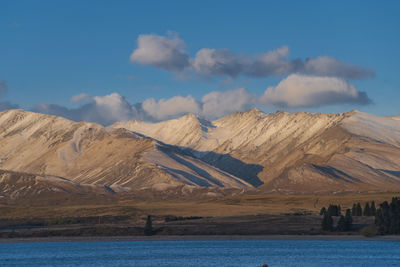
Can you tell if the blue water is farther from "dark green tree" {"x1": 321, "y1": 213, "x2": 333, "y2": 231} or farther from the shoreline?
"dark green tree" {"x1": 321, "y1": 213, "x2": 333, "y2": 231}

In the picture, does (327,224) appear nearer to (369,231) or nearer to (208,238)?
(369,231)

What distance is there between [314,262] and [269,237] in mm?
56433

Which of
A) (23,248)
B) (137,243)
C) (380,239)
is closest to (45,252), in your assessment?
(23,248)

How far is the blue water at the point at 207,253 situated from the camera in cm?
12219

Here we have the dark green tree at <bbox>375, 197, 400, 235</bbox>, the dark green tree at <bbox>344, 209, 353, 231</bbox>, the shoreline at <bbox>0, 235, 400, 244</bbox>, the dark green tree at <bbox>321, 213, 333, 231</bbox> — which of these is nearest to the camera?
the dark green tree at <bbox>375, 197, 400, 235</bbox>

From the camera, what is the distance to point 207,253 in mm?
141875

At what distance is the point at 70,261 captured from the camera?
441 ft

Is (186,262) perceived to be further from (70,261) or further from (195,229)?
(195,229)

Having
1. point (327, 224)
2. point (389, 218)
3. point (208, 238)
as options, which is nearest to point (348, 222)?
point (327, 224)

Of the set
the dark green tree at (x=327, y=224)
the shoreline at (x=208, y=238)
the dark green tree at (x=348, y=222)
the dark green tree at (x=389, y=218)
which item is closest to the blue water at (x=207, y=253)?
the shoreline at (x=208, y=238)

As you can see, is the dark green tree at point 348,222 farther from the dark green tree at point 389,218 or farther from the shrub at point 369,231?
the dark green tree at point 389,218

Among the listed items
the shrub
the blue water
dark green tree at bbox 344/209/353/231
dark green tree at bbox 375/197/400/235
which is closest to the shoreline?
the shrub

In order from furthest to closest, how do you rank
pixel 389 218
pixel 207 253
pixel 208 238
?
pixel 208 238 → pixel 389 218 → pixel 207 253

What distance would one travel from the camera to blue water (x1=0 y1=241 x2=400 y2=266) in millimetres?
122188
